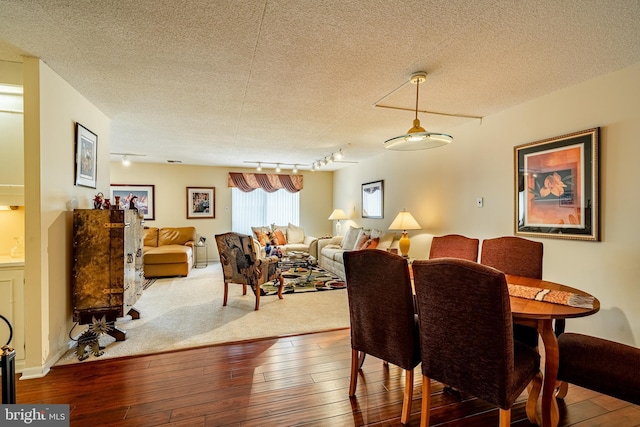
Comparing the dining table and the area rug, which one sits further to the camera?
the area rug

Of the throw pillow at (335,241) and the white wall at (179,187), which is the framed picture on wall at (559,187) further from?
the white wall at (179,187)

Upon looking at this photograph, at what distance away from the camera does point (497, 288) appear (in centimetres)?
129

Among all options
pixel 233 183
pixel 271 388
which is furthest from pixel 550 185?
pixel 233 183

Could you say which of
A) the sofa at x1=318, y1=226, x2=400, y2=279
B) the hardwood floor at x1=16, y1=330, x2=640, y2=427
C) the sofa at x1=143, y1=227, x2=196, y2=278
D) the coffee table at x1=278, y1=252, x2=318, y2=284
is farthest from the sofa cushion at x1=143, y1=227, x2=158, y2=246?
the hardwood floor at x1=16, y1=330, x2=640, y2=427

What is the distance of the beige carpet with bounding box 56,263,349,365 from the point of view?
275 cm

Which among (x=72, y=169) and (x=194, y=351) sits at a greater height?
(x=72, y=169)

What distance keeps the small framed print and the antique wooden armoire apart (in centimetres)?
447

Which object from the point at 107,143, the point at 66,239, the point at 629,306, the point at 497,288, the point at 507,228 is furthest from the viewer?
the point at 107,143

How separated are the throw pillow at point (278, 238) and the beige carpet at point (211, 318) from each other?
2.19 m

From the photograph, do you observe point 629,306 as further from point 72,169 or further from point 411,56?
point 72,169

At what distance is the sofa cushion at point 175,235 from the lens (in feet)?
20.2

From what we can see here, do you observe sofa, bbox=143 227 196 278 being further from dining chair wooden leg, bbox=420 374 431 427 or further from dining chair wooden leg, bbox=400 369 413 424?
dining chair wooden leg, bbox=420 374 431 427

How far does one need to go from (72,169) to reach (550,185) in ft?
14.7

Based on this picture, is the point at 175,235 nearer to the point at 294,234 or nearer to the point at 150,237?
the point at 150,237
